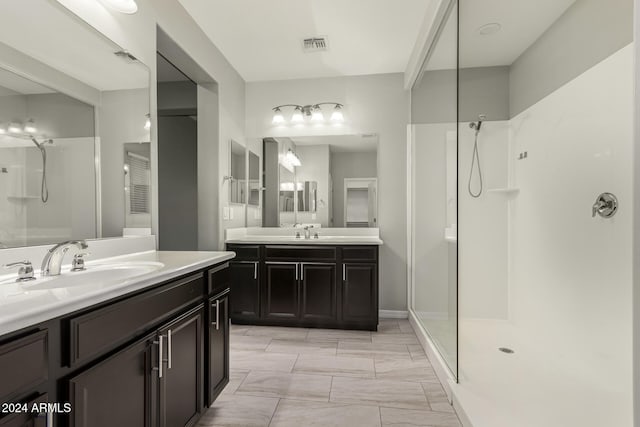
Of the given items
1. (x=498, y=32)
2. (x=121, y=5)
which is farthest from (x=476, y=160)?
(x=121, y=5)

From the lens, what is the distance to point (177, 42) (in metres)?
2.25

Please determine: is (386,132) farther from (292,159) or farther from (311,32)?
(311,32)

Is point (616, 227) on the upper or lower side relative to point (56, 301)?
upper

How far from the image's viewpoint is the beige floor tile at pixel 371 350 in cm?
238

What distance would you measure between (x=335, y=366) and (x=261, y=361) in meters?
0.54

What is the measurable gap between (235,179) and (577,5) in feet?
9.66

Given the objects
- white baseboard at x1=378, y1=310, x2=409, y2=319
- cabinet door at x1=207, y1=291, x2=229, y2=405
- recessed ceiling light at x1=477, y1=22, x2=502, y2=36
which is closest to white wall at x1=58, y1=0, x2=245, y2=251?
cabinet door at x1=207, y1=291, x2=229, y2=405

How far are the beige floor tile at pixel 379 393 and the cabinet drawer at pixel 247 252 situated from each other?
4.48 feet

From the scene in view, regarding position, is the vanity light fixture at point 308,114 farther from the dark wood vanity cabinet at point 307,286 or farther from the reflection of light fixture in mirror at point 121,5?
the reflection of light fixture in mirror at point 121,5

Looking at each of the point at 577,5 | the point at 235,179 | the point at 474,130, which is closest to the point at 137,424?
the point at 235,179

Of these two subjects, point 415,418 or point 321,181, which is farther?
point 321,181

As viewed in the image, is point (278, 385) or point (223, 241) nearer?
point (278, 385)

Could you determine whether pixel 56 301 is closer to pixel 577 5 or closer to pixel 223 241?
pixel 223 241

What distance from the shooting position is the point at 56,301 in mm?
773
